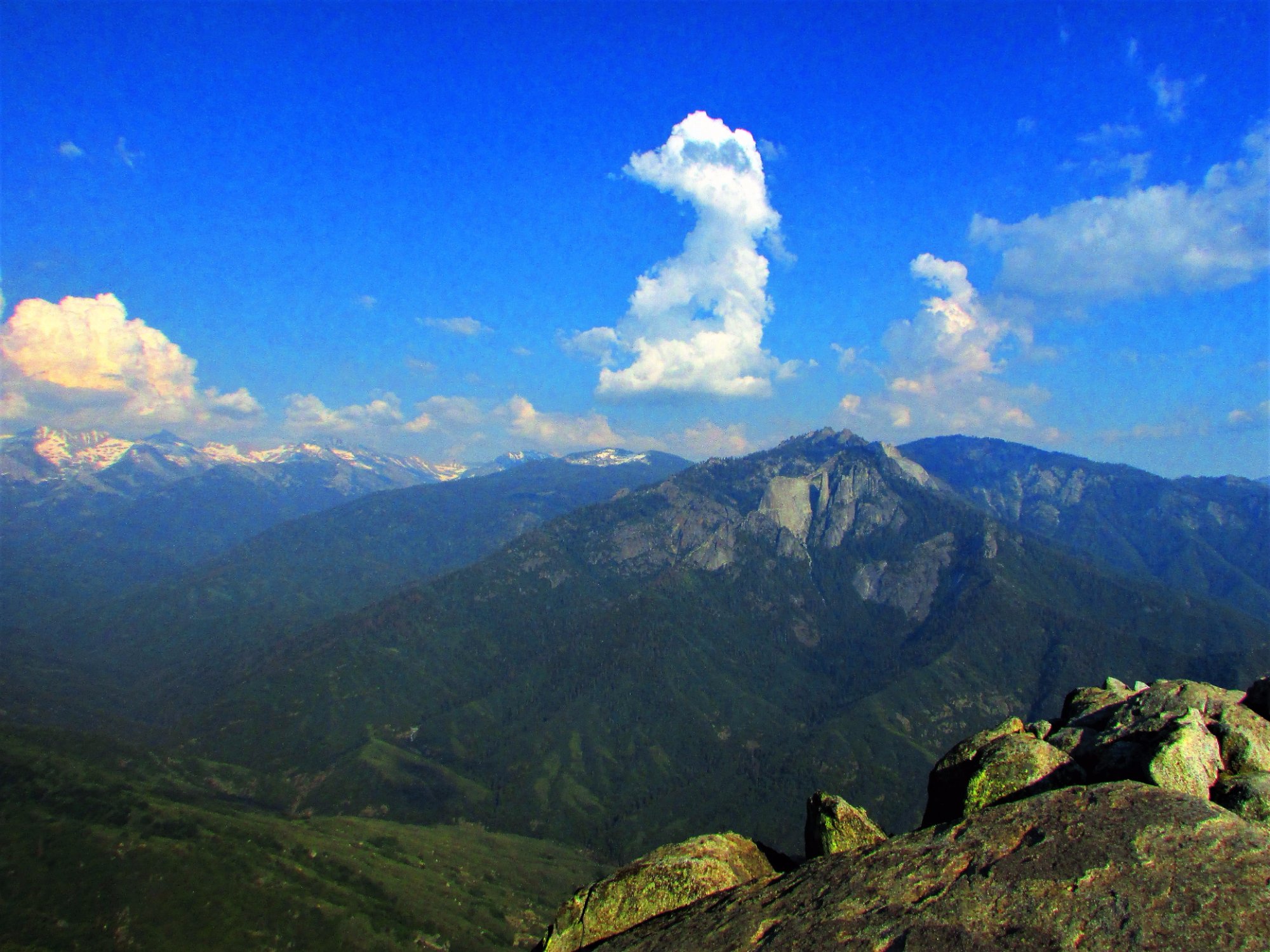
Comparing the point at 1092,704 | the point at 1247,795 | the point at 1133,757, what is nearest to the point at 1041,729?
the point at 1092,704

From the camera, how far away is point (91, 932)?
600ft

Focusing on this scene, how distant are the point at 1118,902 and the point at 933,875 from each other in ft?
14.7

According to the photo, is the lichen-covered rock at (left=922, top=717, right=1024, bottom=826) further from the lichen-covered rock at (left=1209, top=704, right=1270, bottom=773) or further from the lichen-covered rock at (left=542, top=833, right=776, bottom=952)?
the lichen-covered rock at (left=542, top=833, right=776, bottom=952)

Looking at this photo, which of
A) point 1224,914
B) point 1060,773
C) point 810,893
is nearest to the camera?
point 1224,914

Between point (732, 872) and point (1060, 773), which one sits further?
point (732, 872)

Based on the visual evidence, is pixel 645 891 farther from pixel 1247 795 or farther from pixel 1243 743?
pixel 1243 743

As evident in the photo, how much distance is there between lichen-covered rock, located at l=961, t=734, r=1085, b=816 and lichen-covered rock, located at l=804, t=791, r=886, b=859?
4004 mm

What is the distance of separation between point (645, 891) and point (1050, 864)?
1404 cm

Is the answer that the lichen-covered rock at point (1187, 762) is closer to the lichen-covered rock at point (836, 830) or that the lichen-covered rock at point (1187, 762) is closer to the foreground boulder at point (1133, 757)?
the foreground boulder at point (1133, 757)

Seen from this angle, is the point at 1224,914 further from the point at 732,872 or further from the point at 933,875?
the point at 732,872

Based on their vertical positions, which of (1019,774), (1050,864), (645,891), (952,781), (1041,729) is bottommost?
(645,891)

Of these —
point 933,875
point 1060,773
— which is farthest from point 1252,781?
point 933,875

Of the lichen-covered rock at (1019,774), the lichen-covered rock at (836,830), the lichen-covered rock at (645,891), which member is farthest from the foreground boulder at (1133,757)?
the lichen-covered rock at (645,891)

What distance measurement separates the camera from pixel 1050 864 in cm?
1759
